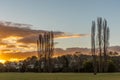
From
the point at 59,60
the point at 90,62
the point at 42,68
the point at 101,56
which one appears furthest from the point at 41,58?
the point at 101,56

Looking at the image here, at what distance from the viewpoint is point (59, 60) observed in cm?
11550

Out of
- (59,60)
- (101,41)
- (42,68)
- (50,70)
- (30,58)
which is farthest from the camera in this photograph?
(30,58)

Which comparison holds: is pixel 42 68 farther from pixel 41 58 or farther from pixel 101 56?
pixel 101 56

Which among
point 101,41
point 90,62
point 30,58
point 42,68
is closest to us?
point 101,41

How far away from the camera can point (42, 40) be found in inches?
4267

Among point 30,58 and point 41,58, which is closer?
point 41,58

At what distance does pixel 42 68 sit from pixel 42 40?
37.4ft

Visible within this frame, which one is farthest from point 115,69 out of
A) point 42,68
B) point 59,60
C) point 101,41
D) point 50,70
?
point 59,60

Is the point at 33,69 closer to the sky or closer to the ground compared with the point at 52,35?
closer to the ground

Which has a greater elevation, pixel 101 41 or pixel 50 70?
pixel 101 41

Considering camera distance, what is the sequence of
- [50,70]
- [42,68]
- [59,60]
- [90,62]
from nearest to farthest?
[90,62]
[50,70]
[42,68]
[59,60]

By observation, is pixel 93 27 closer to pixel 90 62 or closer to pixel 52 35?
pixel 90 62

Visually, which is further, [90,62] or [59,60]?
[59,60]

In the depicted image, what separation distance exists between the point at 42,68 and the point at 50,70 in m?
7.08
